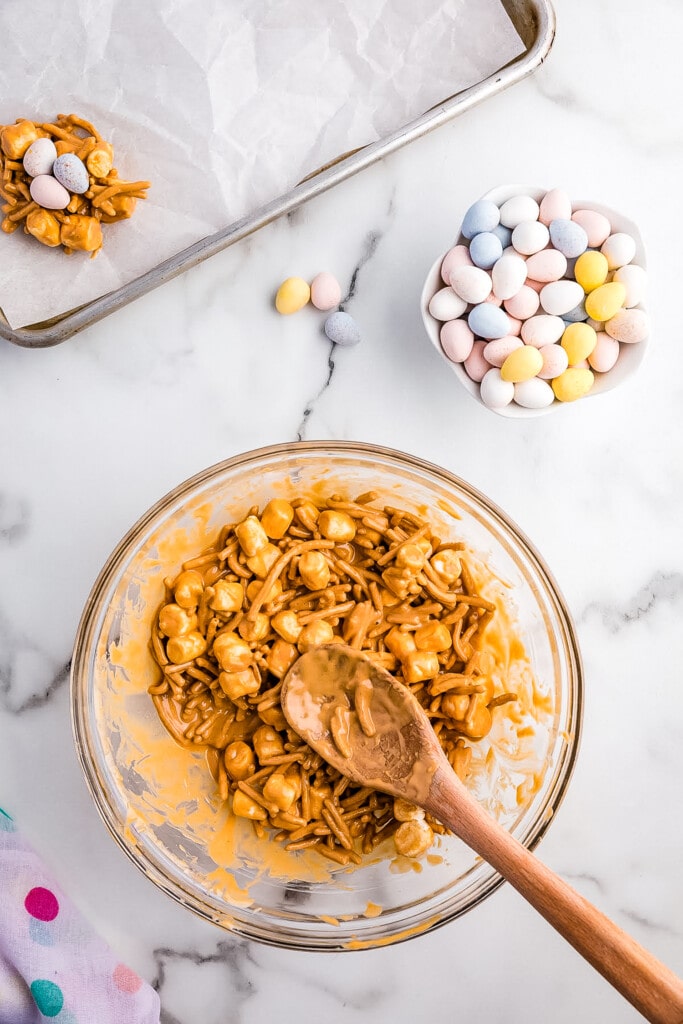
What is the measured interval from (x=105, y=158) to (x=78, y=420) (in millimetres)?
397

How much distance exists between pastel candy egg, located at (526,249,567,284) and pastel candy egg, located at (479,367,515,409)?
6.1 inches

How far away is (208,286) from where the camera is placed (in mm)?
1390

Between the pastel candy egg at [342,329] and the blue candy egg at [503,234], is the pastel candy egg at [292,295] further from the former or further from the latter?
the blue candy egg at [503,234]

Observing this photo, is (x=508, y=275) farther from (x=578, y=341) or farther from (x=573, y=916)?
(x=573, y=916)

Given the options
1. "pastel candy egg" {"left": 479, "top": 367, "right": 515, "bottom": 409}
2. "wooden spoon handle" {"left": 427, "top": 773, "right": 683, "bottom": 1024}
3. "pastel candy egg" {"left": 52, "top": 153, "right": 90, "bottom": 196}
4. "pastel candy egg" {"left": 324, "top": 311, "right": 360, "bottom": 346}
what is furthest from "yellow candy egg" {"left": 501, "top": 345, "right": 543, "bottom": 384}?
"pastel candy egg" {"left": 52, "top": 153, "right": 90, "bottom": 196}

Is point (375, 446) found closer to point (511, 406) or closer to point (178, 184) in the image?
point (511, 406)

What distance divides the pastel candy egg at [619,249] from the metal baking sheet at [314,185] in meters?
0.31

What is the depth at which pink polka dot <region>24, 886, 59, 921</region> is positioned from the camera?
4.44 ft

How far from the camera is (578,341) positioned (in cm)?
127

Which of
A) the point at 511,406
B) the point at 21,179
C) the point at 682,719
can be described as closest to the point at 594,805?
the point at 682,719

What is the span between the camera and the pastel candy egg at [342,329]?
135cm

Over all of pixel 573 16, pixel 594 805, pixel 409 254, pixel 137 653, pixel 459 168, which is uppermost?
pixel 573 16

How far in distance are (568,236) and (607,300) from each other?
0.35 feet

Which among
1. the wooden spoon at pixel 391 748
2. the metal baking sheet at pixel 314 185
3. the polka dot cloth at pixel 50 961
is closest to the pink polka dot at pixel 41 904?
the polka dot cloth at pixel 50 961
